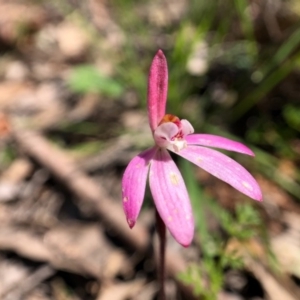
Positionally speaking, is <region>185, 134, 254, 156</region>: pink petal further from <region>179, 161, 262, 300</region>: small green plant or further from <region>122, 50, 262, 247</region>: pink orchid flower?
<region>179, 161, 262, 300</region>: small green plant

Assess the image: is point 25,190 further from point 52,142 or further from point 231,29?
point 231,29

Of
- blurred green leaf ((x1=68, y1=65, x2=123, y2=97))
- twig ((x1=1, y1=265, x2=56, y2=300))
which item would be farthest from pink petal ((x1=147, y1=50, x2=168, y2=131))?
blurred green leaf ((x1=68, y1=65, x2=123, y2=97))

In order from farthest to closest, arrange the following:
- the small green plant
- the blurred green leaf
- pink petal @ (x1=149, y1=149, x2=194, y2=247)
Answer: the blurred green leaf
the small green plant
pink petal @ (x1=149, y1=149, x2=194, y2=247)

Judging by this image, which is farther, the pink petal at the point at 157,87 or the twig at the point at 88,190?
the twig at the point at 88,190

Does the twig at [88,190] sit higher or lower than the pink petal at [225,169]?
lower

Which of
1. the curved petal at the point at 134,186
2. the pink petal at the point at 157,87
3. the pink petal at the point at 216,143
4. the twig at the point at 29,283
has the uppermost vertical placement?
the pink petal at the point at 157,87

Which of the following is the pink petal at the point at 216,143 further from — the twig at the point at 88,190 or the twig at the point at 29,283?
the twig at the point at 29,283

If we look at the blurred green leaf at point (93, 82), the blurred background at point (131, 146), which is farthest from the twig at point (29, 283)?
the blurred green leaf at point (93, 82)
